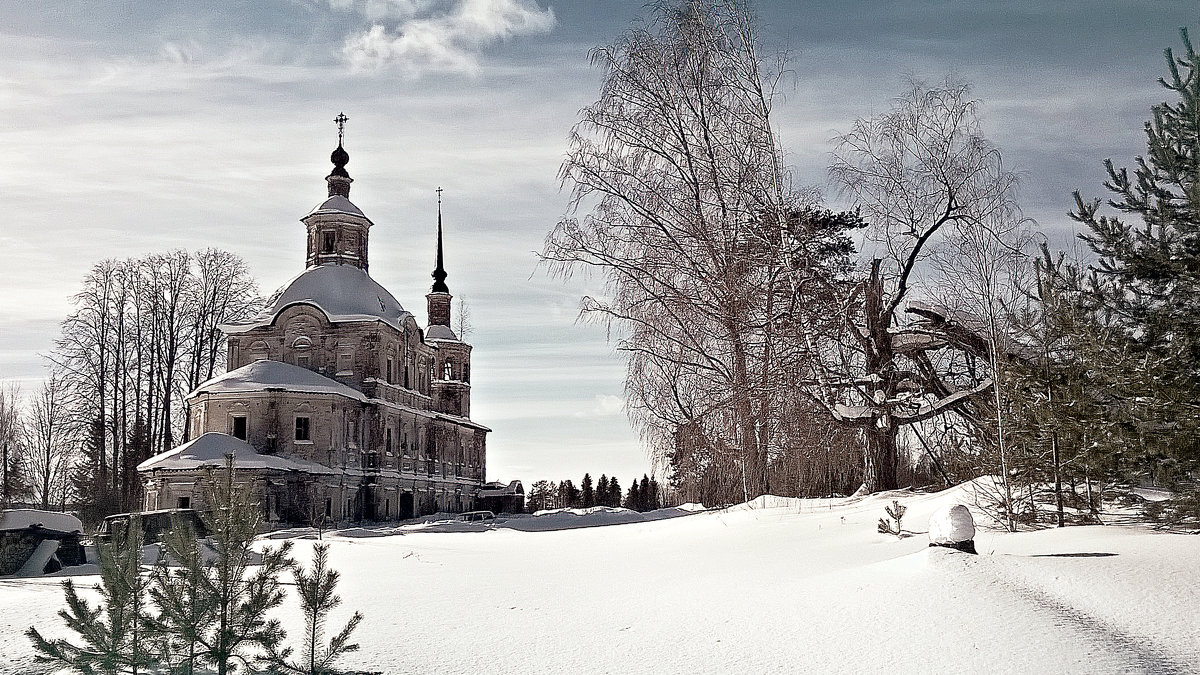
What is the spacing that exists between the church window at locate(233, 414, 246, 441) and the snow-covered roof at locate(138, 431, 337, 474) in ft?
3.11

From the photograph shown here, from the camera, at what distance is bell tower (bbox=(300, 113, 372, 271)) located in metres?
51.4

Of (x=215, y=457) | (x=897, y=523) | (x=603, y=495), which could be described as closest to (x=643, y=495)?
(x=603, y=495)

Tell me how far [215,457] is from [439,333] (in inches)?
1012

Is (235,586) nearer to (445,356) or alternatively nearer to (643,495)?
(445,356)

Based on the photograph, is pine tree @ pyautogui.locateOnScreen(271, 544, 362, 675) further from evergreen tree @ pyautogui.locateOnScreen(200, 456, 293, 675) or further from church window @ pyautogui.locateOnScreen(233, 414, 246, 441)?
church window @ pyautogui.locateOnScreen(233, 414, 246, 441)

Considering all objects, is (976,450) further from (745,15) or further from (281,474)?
(281,474)

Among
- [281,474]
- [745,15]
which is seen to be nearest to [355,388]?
[281,474]

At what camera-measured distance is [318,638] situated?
739 cm

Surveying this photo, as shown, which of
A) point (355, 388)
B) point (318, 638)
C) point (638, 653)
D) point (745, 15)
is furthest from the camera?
point (355, 388)

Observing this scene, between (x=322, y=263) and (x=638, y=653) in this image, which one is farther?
(x=322, y=263)

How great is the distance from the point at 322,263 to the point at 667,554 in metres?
40.0

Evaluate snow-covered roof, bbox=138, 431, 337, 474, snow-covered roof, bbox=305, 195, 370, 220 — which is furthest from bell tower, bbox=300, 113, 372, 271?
snow-covered roof, bbox=138, 431, 337, 474

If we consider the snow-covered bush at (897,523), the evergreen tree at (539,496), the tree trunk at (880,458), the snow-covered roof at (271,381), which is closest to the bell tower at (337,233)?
the snow-covered roof at (271,381)

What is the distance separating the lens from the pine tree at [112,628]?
274 inches
